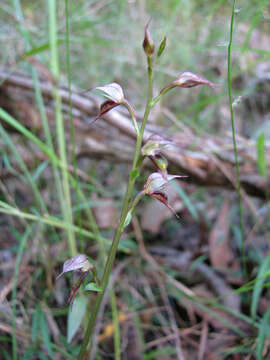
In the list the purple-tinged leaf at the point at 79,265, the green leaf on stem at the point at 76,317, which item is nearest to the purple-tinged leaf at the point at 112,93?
the purple-tinged leaf at the point at 79,265

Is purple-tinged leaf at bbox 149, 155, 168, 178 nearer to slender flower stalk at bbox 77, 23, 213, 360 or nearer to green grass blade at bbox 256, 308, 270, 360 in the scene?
slender flower stalk at bbox 77, 23, 213, 360

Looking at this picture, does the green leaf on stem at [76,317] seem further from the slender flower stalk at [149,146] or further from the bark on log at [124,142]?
the bark on log at [124,142]

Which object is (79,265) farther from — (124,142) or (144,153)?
(124,142)

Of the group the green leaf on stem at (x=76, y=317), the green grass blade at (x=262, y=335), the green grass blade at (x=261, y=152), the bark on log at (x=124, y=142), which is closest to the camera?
the green leaf on stem at (x=76, y=317)

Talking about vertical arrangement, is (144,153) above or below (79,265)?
above

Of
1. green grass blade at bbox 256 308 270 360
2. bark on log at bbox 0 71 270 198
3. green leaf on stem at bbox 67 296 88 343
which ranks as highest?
bark on log at bbox 0 71 270 198

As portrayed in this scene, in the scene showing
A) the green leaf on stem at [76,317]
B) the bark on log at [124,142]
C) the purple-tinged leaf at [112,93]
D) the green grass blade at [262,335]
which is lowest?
the green grass blade at [262,335]

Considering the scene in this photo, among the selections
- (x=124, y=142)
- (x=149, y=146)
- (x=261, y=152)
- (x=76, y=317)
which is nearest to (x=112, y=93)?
(x=149, y=146)

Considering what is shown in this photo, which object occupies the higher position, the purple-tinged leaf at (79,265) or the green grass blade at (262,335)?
the purple-tinged leaf at (79,265)

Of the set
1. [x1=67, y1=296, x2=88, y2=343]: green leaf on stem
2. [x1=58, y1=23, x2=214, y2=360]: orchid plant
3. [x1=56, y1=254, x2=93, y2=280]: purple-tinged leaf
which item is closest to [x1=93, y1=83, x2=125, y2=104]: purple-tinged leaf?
[x1=58, y1=23, x2=214, y2=360]: orchid plant
